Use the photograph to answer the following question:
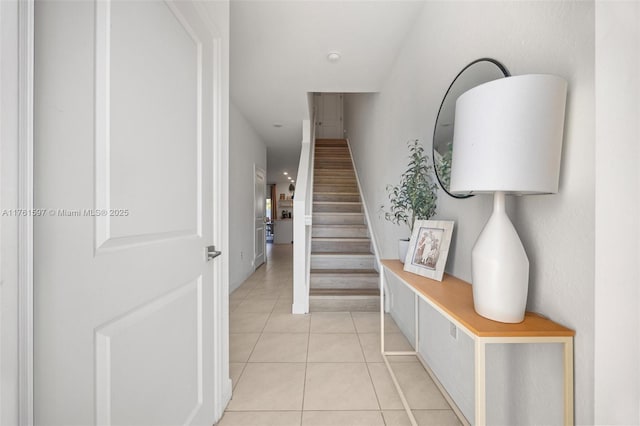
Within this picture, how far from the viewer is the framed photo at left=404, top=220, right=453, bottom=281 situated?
56.9 inches

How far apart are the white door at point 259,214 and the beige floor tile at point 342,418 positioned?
3880 mm

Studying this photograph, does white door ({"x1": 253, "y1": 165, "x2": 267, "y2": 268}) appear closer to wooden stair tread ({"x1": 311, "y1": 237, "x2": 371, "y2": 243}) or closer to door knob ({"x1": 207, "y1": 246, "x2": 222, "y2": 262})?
wooden stair tread ({"x1": 311, "y1": 237, "x2": 371, "y2": 243})

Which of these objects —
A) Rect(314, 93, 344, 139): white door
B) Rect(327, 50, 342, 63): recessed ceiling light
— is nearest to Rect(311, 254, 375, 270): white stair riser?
Rect(327, 50, 342, 63): recessed ceiling light

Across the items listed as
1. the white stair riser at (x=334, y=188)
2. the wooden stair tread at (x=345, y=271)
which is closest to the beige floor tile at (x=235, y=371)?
the wooden stair tread at (x=345, y=271)

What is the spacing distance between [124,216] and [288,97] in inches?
124

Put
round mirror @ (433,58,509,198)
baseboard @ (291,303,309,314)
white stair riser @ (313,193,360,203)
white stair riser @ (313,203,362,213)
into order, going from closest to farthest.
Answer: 1. round mirror @ (433,58,509,198)
2. baseboard @ (291,303,309,314)
3. white stair riser @ (313,203,362,213)
4. white stair riser @ (313,193,360,203)

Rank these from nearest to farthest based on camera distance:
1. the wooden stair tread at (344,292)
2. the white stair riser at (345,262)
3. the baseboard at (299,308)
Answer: the baseboard at (299,308)
the wooden stair tread at (344,292)
the white stair riser at (345,262)

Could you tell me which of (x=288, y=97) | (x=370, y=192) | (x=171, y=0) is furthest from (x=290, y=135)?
(x=171, y=0)

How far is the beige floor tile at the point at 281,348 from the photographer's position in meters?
2.07

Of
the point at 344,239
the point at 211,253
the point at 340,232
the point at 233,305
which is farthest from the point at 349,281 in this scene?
the point at 211,253

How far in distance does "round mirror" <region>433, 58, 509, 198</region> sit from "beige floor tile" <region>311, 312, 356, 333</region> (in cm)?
165

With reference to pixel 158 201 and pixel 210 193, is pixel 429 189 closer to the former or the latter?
pixel 210 193

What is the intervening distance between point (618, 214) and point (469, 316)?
0.51 m

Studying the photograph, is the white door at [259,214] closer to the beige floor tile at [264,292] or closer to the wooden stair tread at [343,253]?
the beige floor tile at [264,292]
